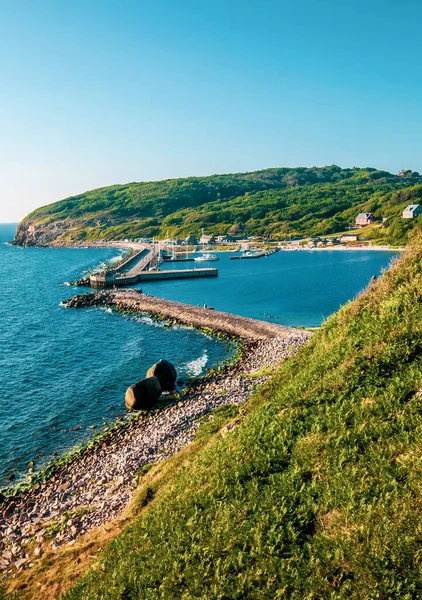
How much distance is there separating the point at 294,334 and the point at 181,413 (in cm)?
2282

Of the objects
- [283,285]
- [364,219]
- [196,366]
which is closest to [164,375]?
[196,366]

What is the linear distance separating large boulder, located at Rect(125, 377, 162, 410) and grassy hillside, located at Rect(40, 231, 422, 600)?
1358cm

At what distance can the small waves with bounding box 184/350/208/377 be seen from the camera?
37.6 m

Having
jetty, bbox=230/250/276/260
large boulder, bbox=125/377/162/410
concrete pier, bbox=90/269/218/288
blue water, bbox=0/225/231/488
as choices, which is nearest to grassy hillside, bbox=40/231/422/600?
large boulder, bbox=125/377/162/410

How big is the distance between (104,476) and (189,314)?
3915 centimetres

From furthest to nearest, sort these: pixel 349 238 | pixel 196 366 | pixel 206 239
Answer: pixel 206 239 < pixel 349 238 < pixel 196 366

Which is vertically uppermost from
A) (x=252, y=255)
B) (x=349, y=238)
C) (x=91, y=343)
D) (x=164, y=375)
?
(x=349, y=238)

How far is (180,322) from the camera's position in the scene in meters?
57.8

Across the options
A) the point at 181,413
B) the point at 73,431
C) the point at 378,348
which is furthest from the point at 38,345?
the point at 378,348

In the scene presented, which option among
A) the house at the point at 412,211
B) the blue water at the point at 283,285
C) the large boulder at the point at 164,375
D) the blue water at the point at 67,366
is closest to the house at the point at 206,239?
the blue water at the point at 283,285

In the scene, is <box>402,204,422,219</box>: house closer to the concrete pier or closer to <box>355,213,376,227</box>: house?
A: <box>355,213,376,227</box>: house

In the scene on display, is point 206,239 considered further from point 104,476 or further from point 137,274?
point 104,476

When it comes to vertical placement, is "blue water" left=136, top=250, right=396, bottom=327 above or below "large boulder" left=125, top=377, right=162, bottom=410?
above

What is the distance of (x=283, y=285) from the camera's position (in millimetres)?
86438
